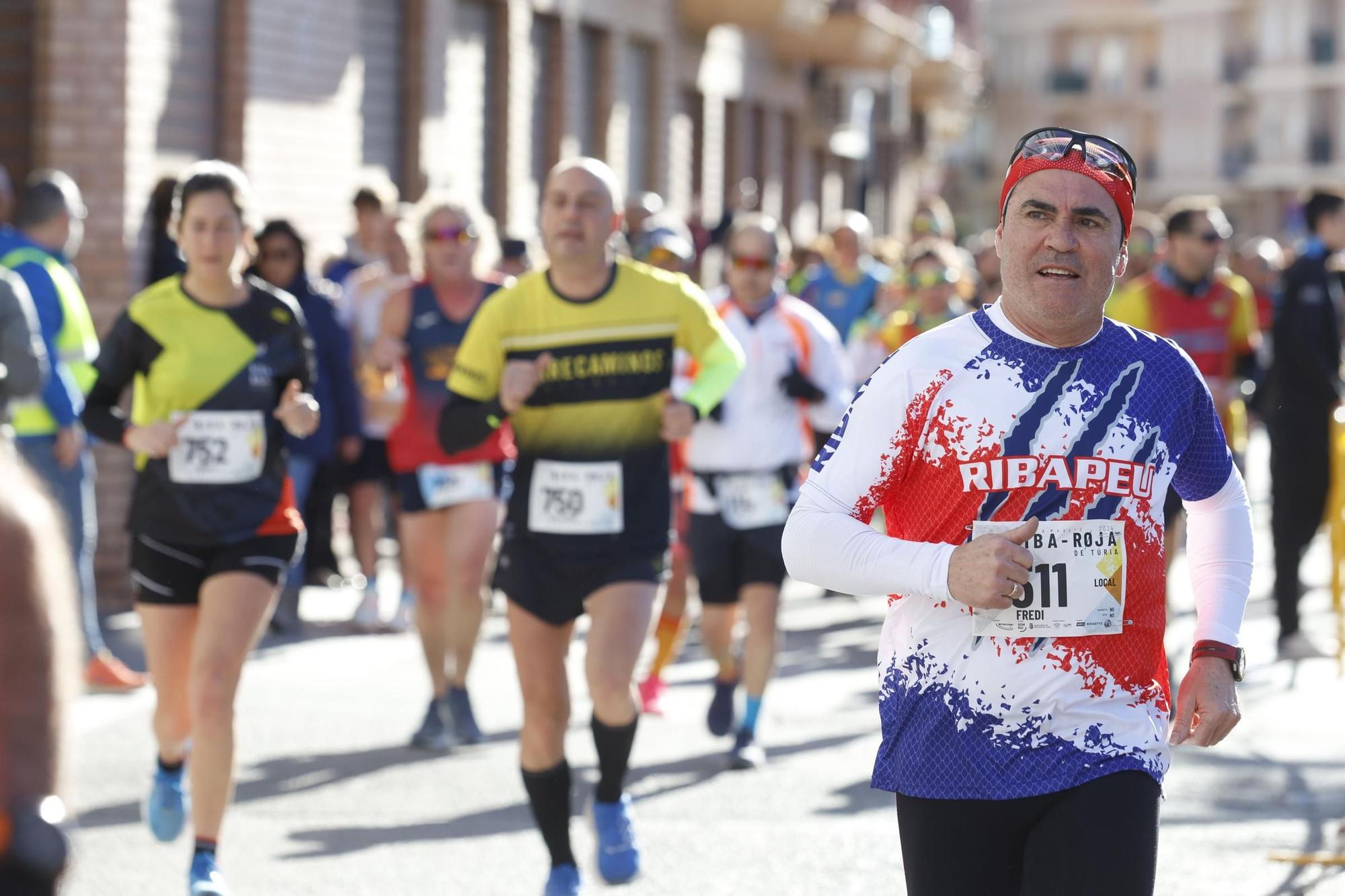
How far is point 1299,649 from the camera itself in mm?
11773

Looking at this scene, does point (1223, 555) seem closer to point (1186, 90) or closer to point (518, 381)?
point (518, 381)

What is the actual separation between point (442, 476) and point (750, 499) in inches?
50.9

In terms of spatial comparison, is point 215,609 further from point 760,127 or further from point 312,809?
point 760,127

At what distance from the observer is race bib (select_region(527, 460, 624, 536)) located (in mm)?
6727

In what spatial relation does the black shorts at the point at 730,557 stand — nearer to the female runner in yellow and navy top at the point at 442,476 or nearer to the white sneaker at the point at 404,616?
the female runner in yellow and navy top at the point at 442,476

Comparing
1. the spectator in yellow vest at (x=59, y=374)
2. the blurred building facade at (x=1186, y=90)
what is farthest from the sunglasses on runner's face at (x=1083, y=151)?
the blurred building facade at (x=1186, y=90)

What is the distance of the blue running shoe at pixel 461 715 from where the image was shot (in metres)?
9.26

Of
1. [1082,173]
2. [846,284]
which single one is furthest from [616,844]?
[846,284]

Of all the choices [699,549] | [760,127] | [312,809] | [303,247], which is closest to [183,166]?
[303,247]

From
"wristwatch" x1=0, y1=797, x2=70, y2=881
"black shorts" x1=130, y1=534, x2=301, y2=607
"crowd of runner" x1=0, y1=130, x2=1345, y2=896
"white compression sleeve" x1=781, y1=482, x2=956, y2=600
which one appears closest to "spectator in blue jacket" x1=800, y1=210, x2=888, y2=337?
"crowd of runner" x1=0, y1=130, x2=1345, y2=896

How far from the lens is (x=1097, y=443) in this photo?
4.00m

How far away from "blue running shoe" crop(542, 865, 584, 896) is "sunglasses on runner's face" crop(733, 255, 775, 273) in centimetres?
360

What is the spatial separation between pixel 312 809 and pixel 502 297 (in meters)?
2.28

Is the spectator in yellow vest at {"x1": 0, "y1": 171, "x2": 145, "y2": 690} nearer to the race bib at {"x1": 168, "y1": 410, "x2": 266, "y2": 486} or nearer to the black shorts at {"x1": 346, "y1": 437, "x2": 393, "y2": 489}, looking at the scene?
the black shorts at {"x1": 346, "y1": 437, "x2": 393, "y2": 489}
